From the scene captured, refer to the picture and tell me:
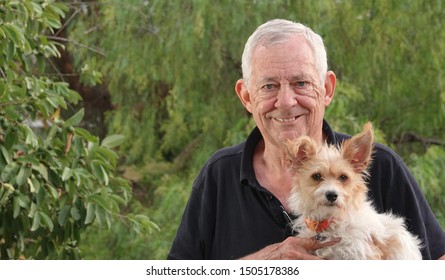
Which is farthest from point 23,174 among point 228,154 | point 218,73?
point 218,73

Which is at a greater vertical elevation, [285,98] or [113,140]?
[285,98]

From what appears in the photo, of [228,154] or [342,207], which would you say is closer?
[342,207]

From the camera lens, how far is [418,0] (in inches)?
386

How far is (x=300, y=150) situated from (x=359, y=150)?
0.18 meters

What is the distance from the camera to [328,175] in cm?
303

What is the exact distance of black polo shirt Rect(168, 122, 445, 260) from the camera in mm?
3135

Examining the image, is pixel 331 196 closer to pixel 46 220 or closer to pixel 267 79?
pixel 267 79

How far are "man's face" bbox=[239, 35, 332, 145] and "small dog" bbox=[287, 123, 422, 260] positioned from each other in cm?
10

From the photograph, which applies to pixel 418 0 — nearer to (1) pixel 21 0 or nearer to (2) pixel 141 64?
(2) pixel 141 64

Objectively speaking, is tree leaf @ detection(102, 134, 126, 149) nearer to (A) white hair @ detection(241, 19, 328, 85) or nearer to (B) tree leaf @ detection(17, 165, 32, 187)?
(B) tree leaf @ detection(17, 165, 32, 187)

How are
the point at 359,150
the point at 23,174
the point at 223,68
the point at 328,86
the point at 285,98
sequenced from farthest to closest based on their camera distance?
the point at 223,68 < the point at 23,174 < the point at 328,86 < the point at 285,98 < the point at 359,150

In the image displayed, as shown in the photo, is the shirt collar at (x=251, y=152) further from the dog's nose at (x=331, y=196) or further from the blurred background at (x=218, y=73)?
the blurred background at (x=218, y=73)

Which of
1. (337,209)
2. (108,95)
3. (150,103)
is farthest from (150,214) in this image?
(337,209)

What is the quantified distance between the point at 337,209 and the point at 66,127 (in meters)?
3.24
